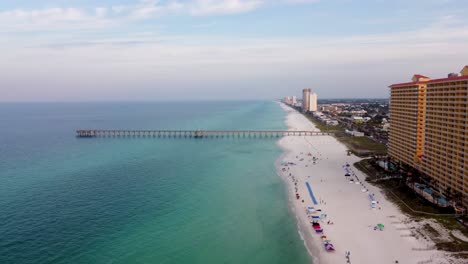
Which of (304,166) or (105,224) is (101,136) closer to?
(304,166)

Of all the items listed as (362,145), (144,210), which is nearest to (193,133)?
(362,145)

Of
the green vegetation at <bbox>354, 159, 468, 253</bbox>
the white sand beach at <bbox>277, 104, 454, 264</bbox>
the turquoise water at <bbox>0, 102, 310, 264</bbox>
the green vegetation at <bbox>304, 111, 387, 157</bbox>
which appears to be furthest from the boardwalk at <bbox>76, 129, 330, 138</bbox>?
the green vegetation at <bbox>354, 159, 468, 253</bbox>

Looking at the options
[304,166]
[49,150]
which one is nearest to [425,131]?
[304,166]

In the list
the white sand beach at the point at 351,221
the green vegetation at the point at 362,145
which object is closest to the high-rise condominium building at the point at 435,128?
the white sand beach at the point at 351,221

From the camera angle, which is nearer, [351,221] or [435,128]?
[351,221]

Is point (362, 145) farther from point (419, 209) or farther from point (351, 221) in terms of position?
point (351, 221)

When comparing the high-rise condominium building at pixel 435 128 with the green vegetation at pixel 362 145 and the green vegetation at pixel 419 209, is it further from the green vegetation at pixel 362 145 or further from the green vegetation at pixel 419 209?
the green vegetation at pixel 362 145
